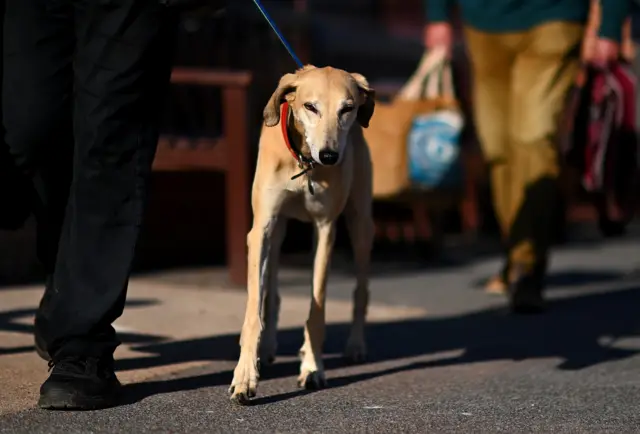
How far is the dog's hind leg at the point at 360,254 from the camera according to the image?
4.50 m

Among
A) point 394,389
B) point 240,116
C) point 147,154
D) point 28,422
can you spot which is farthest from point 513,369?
point 240,116

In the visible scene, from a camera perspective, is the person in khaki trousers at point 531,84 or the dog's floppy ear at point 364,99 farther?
the person in khaki trousers at point 531,84

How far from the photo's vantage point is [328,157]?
367 cm

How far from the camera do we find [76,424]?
3.26 m

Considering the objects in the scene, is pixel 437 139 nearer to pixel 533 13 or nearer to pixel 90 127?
pixel 533 13

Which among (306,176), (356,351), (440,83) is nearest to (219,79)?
(440,83)

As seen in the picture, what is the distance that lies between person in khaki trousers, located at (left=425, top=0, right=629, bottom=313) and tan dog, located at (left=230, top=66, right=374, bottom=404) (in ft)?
6.59

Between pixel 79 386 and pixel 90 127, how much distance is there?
801mm

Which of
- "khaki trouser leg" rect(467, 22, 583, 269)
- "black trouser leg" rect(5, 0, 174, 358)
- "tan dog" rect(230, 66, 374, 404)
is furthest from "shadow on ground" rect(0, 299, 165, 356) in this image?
"khaki trouser leg" rect(467, 22, 583, 269)

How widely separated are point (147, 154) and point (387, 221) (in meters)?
5.98

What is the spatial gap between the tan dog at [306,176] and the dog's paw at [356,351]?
373 mm

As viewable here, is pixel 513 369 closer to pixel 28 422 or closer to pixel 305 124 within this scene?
pixel 305 124

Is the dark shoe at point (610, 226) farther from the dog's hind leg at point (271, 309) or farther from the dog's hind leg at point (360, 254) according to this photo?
the dog's hind leg at point (271, 309)

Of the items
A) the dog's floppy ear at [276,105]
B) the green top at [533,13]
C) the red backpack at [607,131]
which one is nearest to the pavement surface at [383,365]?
the red backpack at [607,131]
